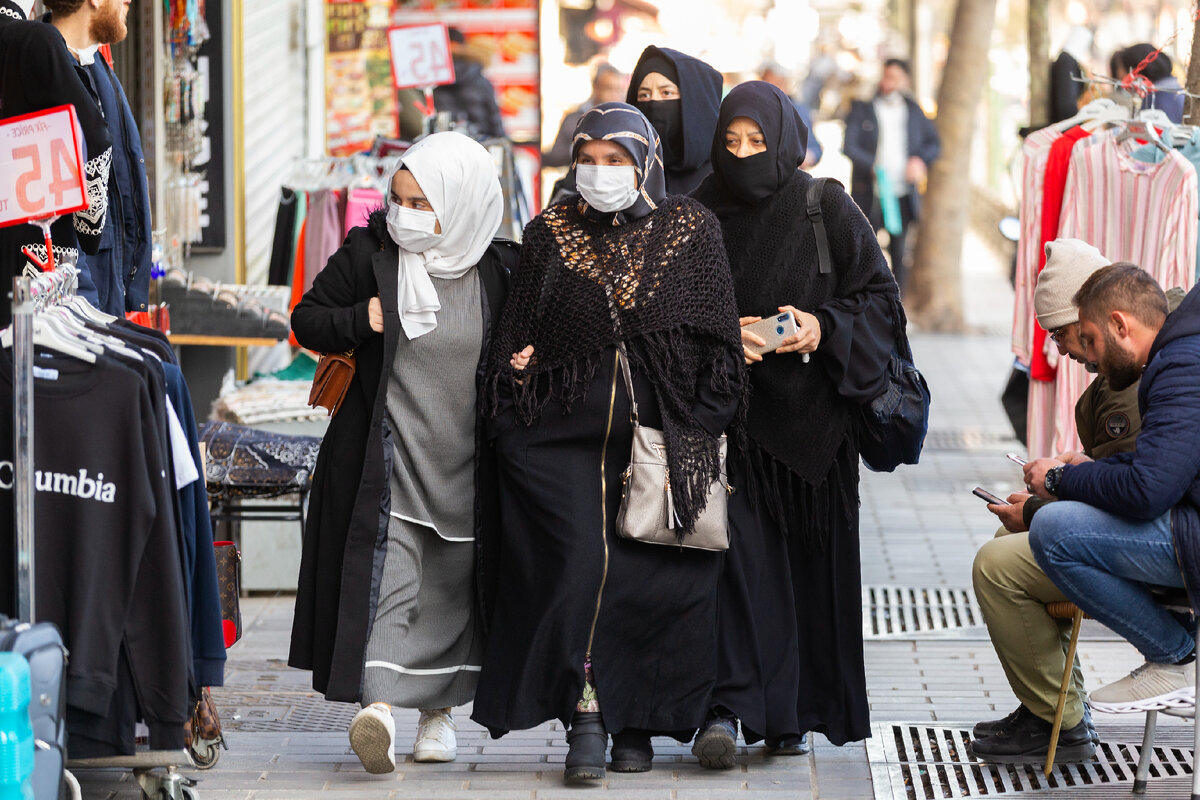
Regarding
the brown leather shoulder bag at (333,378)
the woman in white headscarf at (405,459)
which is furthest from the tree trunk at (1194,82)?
the brown leather shoulder bag at (333,378)

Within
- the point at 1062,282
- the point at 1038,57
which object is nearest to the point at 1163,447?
the point at 1062,282

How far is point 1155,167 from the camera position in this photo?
5934 mm

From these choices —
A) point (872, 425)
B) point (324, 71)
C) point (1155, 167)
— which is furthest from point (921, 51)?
point (872, 425)

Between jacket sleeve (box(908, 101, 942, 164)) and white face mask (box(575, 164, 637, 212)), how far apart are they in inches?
441

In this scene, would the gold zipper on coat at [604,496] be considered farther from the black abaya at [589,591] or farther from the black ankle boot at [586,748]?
the black ankle boot at [586,748]

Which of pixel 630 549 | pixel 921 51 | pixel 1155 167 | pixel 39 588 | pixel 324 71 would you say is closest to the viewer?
pixel 39 588

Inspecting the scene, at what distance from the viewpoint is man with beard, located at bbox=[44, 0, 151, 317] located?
4.82 metres

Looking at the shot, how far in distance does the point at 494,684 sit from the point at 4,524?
1.33m

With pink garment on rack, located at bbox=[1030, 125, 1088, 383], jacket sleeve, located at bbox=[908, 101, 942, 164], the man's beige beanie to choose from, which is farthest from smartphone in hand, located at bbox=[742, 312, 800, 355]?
jacket sleeve, located at bbox=[908, 101, 942, 164]

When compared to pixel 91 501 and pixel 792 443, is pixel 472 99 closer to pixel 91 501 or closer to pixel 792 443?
pixel 792 443

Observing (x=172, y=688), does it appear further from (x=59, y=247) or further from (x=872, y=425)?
(x=872, y=425)

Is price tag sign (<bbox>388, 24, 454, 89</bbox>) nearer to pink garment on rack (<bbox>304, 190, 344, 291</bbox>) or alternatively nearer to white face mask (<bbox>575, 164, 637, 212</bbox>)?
pink garment on rack (<bbox>304, 190, 344, 291</bbox>)

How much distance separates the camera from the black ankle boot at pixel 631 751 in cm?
445

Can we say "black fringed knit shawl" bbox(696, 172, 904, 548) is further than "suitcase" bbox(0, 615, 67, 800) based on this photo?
Yes
